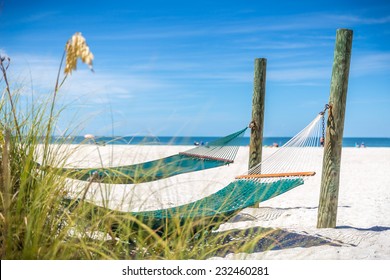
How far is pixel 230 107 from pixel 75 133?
1.04 metres

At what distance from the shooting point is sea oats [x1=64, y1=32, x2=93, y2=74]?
4.14 ft

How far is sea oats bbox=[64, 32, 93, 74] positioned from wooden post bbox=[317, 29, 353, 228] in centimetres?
230

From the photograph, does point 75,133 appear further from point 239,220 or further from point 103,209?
point 239,220

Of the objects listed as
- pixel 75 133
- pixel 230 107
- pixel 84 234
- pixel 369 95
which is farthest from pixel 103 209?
pixel 369 95

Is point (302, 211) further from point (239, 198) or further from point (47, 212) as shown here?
point (47, 212)

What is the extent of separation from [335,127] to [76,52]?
2.35 m

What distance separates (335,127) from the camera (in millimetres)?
3215

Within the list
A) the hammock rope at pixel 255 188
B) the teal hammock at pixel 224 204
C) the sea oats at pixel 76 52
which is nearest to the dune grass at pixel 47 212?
the sea oats at pixel 76 52

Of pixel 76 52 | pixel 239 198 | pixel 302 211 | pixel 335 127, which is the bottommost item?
pixel 302 211

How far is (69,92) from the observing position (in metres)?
2.11

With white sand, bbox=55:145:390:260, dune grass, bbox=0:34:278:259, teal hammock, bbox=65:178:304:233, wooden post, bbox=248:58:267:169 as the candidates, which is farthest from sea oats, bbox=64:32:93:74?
wooden post, bbox=248:58:267:169

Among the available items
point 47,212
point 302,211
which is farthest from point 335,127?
point 47,212

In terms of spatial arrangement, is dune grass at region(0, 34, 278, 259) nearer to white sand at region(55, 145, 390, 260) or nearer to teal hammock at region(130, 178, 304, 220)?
white sand at region(55, 145, 390, 260)

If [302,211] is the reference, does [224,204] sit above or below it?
above
